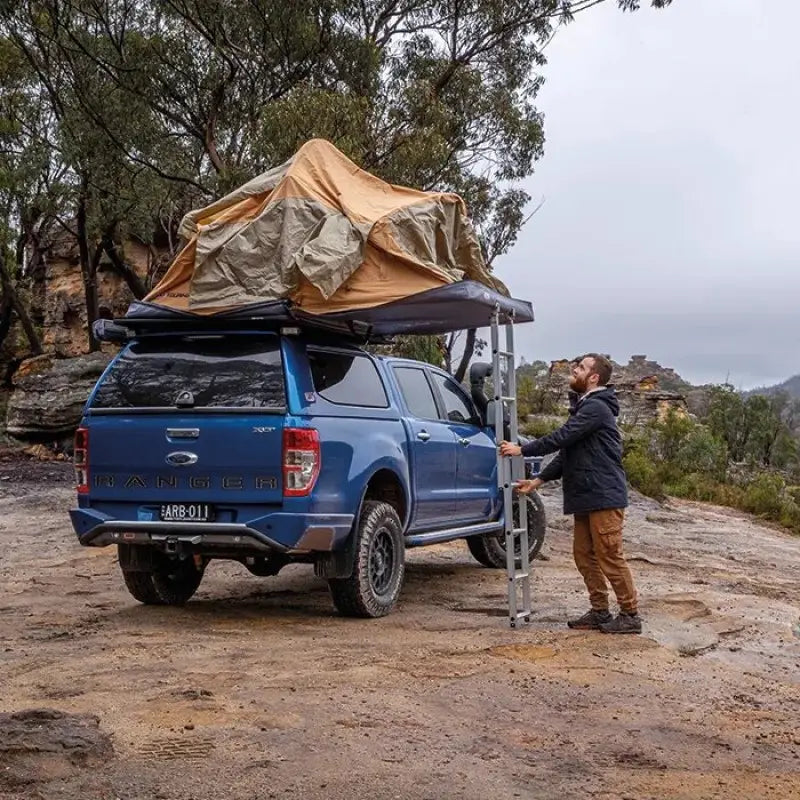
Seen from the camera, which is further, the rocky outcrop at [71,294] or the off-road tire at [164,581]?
the rocky outcrop at [71,294]

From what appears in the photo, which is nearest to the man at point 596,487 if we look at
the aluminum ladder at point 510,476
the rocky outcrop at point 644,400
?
the aluminum ladder at point 510,476

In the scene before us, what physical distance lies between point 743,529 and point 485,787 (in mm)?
13934

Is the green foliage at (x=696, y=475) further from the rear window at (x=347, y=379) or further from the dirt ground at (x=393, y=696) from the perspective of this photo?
the rear window at (x=347, y=379)

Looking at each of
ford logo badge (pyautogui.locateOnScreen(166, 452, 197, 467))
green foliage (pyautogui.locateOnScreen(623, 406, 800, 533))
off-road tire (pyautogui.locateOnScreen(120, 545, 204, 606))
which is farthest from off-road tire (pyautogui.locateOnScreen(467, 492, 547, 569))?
green foliage (pyautogui.locateOnScreen(623, 406, 800, 533))

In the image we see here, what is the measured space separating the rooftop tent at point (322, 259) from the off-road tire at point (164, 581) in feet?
6.19

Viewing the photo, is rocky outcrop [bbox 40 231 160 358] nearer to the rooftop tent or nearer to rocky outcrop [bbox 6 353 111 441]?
rocky outcrop [bbox 6 353 111 441]

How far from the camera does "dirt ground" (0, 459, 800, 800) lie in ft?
14.4

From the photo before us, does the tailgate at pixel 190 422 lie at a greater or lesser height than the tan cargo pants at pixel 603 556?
greater

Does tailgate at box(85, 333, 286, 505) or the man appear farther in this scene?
the man

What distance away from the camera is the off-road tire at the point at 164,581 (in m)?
8.30

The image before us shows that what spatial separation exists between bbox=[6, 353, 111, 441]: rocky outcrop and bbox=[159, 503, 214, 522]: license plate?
1533 centimetres

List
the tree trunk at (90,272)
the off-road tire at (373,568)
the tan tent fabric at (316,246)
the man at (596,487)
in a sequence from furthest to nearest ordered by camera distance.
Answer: the tree trunk at (90,272) < the tan tent fabric at (316,246) < the off-road tire at (373,568) < the man at (596,487)

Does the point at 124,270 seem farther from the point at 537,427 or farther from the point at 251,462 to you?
the point at 251,462

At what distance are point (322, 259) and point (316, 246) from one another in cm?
15
